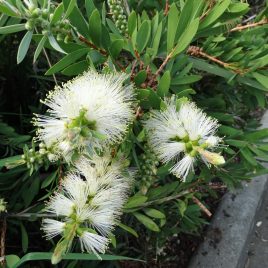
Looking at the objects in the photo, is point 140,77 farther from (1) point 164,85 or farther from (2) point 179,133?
(2) point 179,133

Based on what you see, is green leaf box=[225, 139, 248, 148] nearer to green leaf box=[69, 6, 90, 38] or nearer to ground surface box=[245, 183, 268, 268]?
green leaf box=[69, 6, 90, 38]

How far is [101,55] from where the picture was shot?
3.47 feet

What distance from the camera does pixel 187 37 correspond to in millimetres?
984

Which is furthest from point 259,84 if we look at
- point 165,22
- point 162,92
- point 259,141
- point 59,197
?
point 59,197

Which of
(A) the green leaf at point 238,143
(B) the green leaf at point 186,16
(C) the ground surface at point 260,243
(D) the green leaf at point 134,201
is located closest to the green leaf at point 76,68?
(B) the green leaf at point 186,16

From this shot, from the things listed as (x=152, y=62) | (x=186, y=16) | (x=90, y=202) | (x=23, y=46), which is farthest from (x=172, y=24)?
(x=90, y=202)

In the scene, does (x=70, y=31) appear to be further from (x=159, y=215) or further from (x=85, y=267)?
(x=85, y=267)

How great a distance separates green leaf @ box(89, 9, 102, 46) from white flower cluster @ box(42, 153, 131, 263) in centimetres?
28

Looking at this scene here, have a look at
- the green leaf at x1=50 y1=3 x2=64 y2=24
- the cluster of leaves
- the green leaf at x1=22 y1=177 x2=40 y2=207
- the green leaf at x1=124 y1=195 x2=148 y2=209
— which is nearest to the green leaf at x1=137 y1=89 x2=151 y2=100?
the cluster of leaves

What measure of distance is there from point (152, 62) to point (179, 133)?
390mm

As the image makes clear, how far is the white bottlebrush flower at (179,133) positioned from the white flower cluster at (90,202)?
0.43ft

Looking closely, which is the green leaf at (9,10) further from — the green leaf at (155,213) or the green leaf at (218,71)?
the green leaf at (155,213)

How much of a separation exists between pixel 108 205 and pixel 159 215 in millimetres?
426

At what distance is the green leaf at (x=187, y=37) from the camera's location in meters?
0.97
